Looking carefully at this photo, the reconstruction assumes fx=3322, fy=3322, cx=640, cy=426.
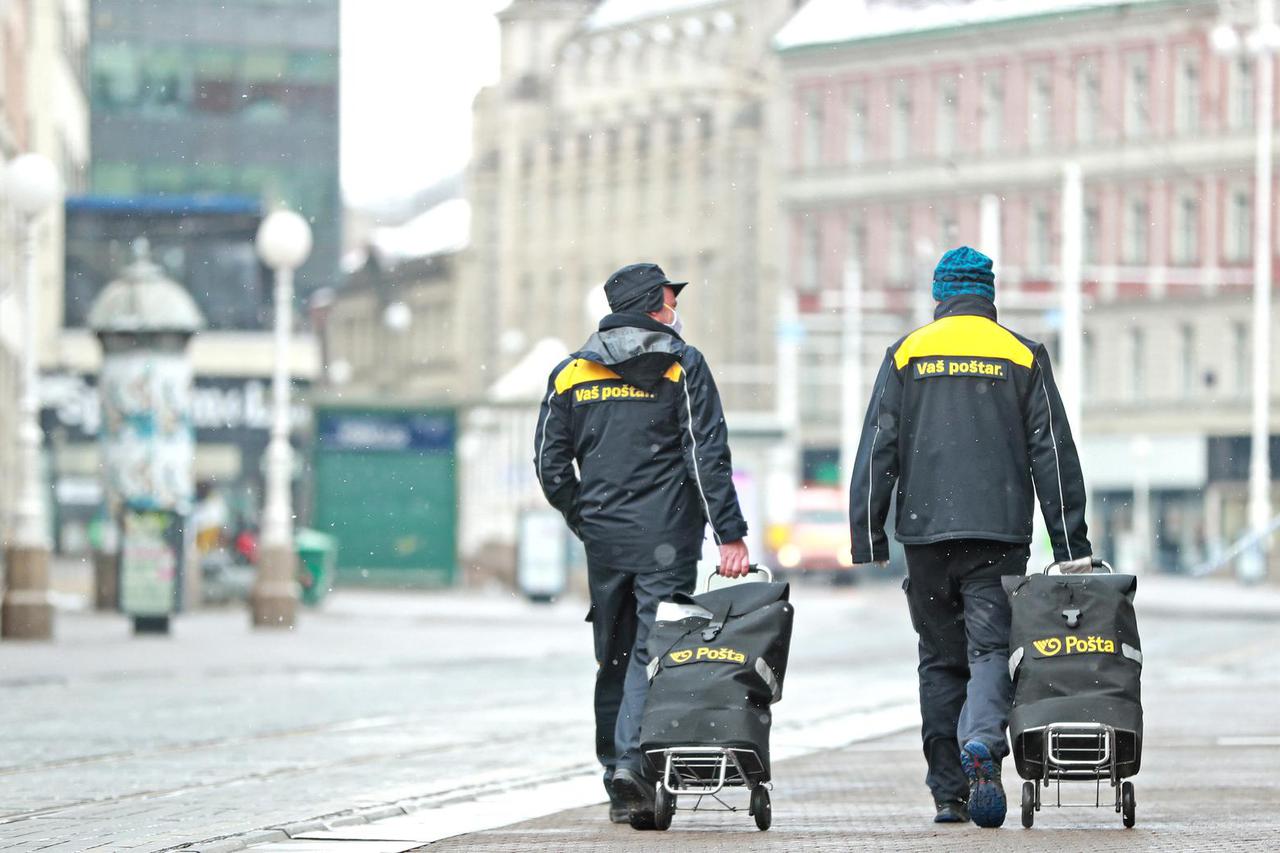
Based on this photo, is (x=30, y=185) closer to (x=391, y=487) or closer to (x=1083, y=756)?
(x=1083, y=756)

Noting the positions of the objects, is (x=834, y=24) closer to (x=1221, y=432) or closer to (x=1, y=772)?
(x=1221, y=432)

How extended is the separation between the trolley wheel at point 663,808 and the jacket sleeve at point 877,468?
906mm

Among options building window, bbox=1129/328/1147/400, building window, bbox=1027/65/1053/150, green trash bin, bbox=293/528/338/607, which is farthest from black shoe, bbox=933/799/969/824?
building window, bbox=1027/65/1053/150

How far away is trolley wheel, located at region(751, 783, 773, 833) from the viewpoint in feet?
31.7

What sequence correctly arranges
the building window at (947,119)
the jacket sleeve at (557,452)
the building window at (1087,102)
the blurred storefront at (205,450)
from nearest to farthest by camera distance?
the jacket sleeve at (557,452) → the blurred storefront at (205,450) → the building window at (1087,102) → the building window at (947,119)

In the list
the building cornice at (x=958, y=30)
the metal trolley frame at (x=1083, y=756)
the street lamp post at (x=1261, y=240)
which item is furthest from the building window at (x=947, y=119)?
the metal trolley frame at (x=1083, y=756)

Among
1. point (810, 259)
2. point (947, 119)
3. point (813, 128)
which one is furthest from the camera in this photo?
point (810, 259)

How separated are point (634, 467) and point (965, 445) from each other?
107cm

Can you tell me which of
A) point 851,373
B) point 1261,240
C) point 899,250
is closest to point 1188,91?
point 899,250

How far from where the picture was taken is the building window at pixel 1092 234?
8369cm

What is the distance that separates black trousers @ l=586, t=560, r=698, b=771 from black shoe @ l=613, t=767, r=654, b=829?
0.13 metres

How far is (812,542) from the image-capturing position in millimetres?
60094

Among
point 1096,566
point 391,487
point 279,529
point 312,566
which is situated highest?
point 1096,566

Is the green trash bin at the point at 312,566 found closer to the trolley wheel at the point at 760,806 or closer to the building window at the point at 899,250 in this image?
the trolley wheel at the point at 760,806
